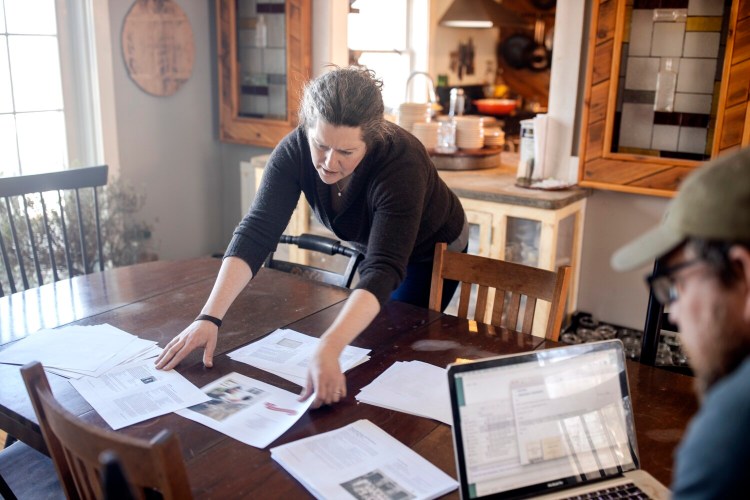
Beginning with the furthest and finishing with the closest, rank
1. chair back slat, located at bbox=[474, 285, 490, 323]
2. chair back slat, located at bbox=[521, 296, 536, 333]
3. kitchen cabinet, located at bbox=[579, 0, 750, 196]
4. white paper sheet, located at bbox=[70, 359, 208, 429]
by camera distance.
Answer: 1. kitchen cabinet, located at bbox=[579, 0, 750, 196]
2. chair back slat, located at bbox=[474, 285, 490, 323]
3. chair back slat, located at bbox=[521, 296, 536, 333]
4. white paper sheet, located at bbox=[70, 359, 208, 429]

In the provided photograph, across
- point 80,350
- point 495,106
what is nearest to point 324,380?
point 80,350

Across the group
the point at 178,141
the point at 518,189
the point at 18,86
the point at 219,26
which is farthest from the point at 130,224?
the point at 518,189

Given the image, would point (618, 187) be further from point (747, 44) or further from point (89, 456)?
point (89, 456)

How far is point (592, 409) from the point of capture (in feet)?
3.97

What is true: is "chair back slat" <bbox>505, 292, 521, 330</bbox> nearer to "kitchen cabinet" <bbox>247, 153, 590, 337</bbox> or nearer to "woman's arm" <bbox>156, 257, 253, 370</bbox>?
"woman's arm" <bbox>156, 257, 253, 370</bbox>

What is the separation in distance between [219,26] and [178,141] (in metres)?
0.67

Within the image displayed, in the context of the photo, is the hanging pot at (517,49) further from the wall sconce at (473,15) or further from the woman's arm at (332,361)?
the woman's arm at (332,361)

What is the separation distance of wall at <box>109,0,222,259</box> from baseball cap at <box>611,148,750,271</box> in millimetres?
3257

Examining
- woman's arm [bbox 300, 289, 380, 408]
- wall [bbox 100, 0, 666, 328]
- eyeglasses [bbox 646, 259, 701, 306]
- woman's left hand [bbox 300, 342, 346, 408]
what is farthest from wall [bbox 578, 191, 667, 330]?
eyeglasses [bbox 646, 259, 701, 306]

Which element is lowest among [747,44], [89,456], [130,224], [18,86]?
[130,224]

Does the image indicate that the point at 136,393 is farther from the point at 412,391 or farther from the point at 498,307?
the point at 498,307

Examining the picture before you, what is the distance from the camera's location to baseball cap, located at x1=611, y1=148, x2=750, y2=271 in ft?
2.28

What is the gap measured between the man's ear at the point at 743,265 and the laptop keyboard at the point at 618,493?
55 centimetres

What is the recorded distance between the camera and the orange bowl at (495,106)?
5938 millimetres
